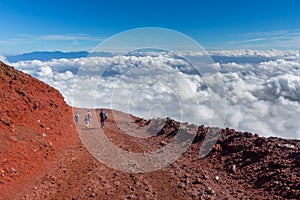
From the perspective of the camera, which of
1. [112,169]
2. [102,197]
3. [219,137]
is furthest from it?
[219,137]

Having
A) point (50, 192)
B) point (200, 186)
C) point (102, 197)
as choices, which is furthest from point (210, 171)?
point (50, 192)

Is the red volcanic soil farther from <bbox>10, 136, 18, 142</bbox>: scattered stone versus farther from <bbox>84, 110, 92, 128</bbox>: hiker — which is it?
<bbox>84, 110, 92, 128</bbox>: hiker

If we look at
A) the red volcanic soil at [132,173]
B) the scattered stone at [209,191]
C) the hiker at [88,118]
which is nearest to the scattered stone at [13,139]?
the red volcanic soil at [132,173]

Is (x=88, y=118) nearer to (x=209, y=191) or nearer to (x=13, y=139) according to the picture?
(x=13, y=139)

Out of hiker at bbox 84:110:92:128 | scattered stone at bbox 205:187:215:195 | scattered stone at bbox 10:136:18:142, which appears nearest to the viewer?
scattered stone at bbox 205:187:215:195

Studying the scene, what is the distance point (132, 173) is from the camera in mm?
15047

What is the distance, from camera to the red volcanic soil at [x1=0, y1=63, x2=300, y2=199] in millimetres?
12734

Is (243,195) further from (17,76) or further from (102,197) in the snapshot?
(17,76)

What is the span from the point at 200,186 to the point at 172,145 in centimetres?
735

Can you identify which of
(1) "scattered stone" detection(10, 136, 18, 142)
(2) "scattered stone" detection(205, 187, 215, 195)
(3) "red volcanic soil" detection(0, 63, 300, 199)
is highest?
(1) "scattered stone" detection(10, 136, 18, 142)

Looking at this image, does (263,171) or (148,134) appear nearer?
(263,171)

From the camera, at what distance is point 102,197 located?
40.4 ft

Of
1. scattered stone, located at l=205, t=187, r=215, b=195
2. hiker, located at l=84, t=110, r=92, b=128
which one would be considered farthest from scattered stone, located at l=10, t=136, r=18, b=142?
scattered stone, located at l=205, t=187, r=215, b=195

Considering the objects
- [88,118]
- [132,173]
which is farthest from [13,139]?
[88,118]
